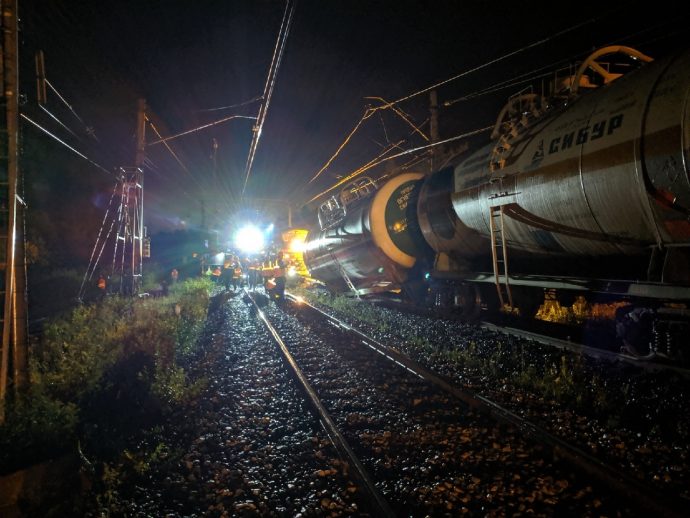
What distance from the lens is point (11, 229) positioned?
4.21 meters

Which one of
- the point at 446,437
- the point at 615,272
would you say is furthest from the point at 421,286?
the point at 446,437

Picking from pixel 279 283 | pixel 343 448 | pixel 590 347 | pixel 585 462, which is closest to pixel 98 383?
pixel 343 448

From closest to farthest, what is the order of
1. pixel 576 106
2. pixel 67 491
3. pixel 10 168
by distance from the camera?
pixel 67 491, pixel 10 168, pixel 576 106

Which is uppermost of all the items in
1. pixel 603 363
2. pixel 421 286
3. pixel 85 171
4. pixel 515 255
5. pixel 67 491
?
pixel 85 171

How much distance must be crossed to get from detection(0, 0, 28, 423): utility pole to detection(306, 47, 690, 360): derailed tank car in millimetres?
6835

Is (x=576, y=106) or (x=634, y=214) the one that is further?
(x=576, y=106)

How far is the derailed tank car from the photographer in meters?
4.14

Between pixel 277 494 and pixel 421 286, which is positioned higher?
pixel 421 286

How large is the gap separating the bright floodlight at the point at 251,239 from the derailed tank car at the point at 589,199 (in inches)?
618

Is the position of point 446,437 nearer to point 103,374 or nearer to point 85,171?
point 103,374

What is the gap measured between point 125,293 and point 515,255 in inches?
508

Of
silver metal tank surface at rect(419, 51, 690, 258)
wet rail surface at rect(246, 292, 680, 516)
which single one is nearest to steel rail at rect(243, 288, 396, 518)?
wet rail surface at rect(246, 292, 680, 516)

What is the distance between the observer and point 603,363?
511cm

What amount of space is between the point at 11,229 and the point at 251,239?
741 inches
